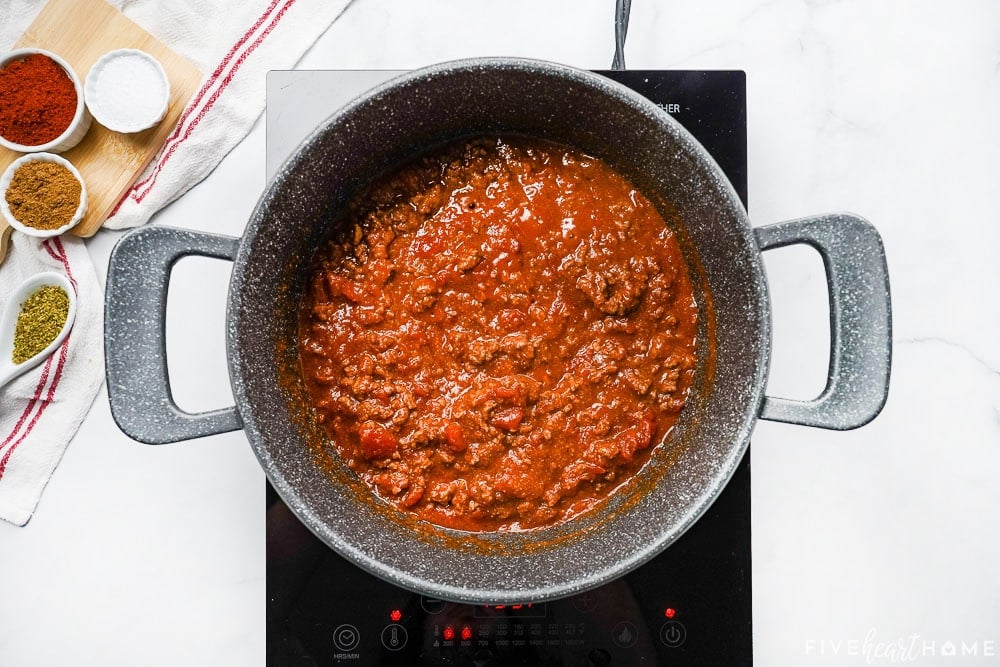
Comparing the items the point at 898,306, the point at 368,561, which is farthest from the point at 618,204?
the point at 368,561

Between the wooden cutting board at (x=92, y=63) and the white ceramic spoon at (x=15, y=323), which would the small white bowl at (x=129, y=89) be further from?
the white ceramic spoon at (x=15, y=323)

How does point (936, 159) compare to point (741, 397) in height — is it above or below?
above

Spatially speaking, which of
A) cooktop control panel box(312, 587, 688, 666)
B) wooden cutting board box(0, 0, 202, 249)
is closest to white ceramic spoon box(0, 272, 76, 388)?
wooden cutting board box(0, 0, 202, 249)

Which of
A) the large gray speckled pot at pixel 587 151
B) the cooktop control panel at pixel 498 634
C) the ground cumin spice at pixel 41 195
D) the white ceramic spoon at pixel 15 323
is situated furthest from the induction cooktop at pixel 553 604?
the white ceramic spoon at pixel 15 323

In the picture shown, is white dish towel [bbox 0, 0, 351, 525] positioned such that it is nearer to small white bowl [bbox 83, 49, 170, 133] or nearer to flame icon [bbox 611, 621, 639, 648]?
small white bowl [bbox 83, 49, 170, 133]

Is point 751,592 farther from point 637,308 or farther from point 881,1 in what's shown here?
point 881,1

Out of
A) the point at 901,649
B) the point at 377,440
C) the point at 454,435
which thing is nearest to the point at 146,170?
the point at 377,440

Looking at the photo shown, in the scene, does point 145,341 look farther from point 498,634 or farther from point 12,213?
point 498,634
